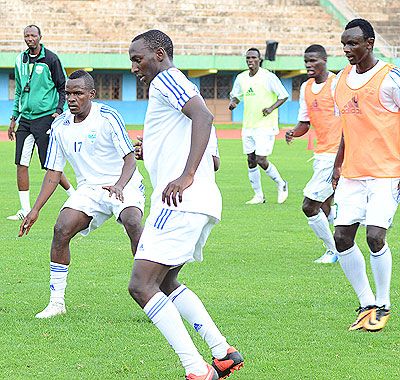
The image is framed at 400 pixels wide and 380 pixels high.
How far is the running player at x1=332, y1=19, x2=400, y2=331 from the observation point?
5637mm

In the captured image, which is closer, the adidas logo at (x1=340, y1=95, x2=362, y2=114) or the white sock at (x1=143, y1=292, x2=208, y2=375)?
the white sock at (x1=143, y1=292, x2=208, y2=375)

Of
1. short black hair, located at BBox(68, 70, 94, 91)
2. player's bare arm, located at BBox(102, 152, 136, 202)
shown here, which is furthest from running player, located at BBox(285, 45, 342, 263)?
short black hair, located at BBox(68, 70, 94, 91)

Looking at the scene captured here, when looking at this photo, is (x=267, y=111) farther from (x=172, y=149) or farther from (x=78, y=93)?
(x=172, y=149)

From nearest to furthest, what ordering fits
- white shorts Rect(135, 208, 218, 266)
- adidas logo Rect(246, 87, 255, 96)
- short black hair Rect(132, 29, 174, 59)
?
white shorts Rect(135, 208, 218, 266)
short black hair Rect(132, 29, 174, 59)
adidas logo Rect(246, 87, 255, 96)

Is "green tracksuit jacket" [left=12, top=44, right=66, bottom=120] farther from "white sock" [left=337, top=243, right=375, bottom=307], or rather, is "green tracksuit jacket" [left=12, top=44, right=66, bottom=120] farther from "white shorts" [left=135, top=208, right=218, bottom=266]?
"white shorts" [left=135, top=208, right=218, bottom=266]


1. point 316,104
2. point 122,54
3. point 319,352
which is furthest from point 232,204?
point 122,54

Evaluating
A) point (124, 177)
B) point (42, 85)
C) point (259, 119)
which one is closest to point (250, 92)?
point (259, 119)

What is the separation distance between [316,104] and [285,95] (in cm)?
497

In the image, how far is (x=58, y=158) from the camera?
6105 millimetres

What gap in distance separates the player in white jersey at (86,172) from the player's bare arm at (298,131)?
8.20 ft

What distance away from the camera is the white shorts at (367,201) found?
5633 millimetres

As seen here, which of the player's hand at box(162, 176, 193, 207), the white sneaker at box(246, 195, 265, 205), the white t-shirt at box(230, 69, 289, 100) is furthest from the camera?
the white t-shirt at box(230, 69, 289, 100)

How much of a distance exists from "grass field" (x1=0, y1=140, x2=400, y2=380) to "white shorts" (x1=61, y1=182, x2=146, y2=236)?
779 millimetres

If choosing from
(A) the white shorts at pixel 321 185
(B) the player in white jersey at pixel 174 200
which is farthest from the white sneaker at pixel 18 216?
(B) the player in white jersey at pixel 174 200
